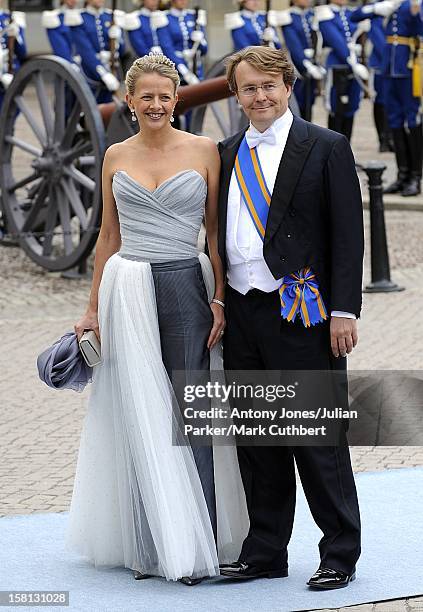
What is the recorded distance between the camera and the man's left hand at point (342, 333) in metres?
4.38

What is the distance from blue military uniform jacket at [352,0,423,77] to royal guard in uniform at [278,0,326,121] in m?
2.12

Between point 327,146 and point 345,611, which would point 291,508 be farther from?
point 327,146

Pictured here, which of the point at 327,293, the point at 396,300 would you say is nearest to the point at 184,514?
the point at 327,293

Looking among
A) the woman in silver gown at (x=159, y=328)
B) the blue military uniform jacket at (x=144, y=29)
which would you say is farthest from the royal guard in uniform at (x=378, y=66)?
the woman in silver gown at (x=159, y=328)

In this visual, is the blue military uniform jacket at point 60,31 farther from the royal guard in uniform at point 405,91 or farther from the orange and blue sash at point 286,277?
the orange and blue sash at point 286,277

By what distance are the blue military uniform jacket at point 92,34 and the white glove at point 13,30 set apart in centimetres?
62

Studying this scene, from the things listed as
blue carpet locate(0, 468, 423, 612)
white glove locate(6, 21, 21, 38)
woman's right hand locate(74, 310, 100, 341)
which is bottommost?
blue carpet locate(0, 468, 423, 612)

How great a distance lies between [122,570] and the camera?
4.78m

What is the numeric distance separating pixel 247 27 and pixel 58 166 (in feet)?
22.9

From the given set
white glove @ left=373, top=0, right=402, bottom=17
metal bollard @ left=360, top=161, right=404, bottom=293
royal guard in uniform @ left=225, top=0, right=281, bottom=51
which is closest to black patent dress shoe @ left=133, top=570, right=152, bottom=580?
metal bollard @ left=360, top=161, right=404, bottom=293

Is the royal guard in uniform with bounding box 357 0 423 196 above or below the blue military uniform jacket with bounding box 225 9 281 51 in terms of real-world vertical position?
below

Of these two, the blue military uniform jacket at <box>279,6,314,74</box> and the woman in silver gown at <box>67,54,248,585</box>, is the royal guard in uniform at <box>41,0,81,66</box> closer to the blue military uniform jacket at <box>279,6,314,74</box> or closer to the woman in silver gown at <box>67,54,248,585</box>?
→ the blue military uniform jacket at <box>279,6,314,74</box>

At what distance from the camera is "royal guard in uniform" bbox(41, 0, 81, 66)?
50.1 ft

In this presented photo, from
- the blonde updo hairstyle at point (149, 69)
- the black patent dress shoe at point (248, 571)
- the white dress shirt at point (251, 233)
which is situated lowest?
the black patent dress shoe at point (248, 571)
